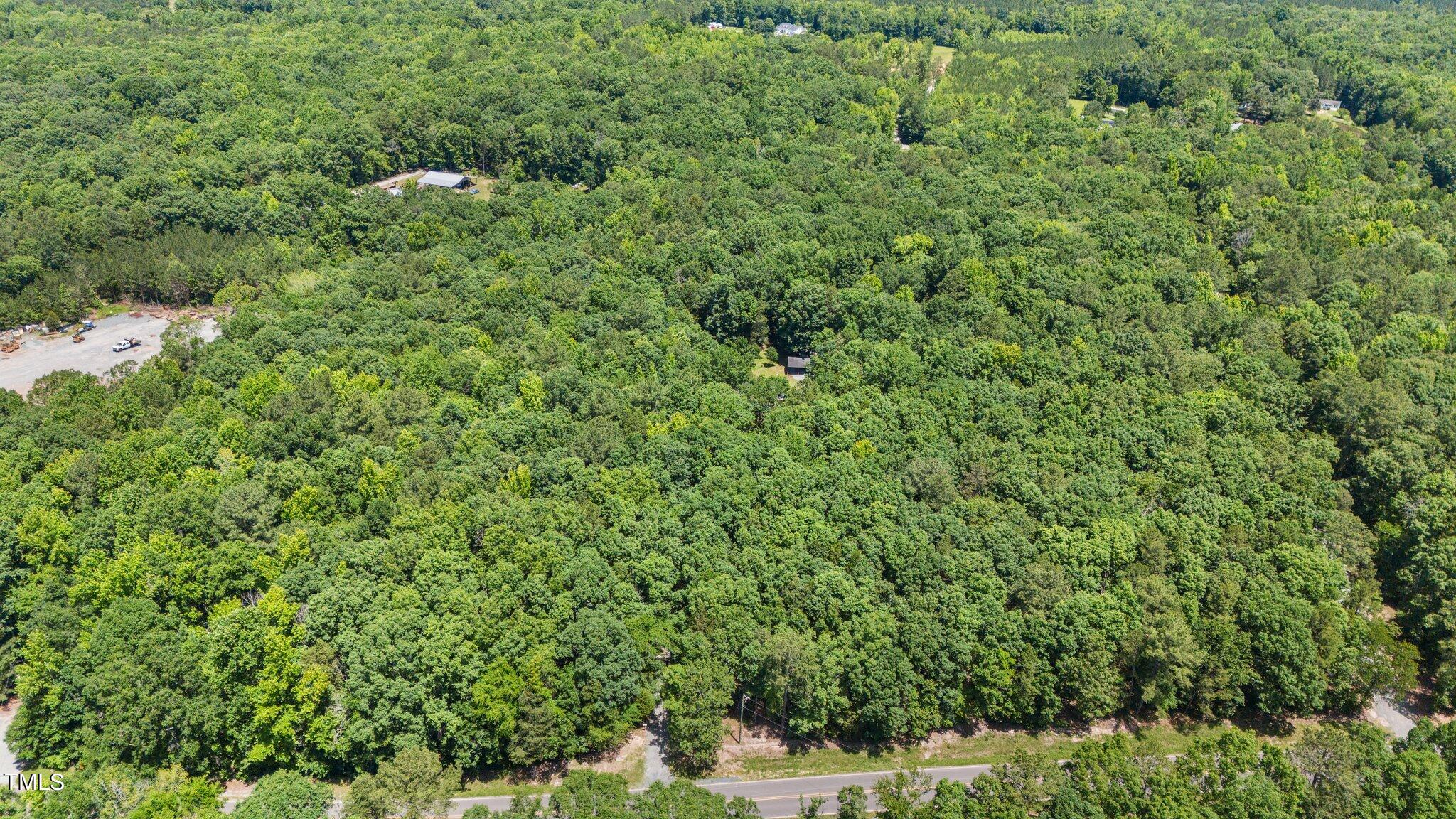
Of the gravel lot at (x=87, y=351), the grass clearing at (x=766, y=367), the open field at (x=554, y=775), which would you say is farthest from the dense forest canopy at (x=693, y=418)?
the gravel lot at (x=87, y=351)

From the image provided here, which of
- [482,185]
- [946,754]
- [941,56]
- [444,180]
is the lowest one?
[946,754]

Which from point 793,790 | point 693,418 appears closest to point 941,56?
point 693,418

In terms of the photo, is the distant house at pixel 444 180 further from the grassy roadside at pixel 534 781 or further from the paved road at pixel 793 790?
the paved road at pixel 793 790

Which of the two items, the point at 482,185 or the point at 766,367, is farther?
the point at 482,185

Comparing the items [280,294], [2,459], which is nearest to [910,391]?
[280,294]

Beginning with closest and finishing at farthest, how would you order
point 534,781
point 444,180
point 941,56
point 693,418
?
point 534,781 → point 693,418 → point 444,180 → point 941,56

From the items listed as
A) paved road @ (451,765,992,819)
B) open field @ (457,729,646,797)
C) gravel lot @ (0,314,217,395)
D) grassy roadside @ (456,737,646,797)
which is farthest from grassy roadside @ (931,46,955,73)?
grassy roadside @ (456,737,646,797)

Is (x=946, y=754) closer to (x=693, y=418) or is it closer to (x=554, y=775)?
(x=554, y=775)
